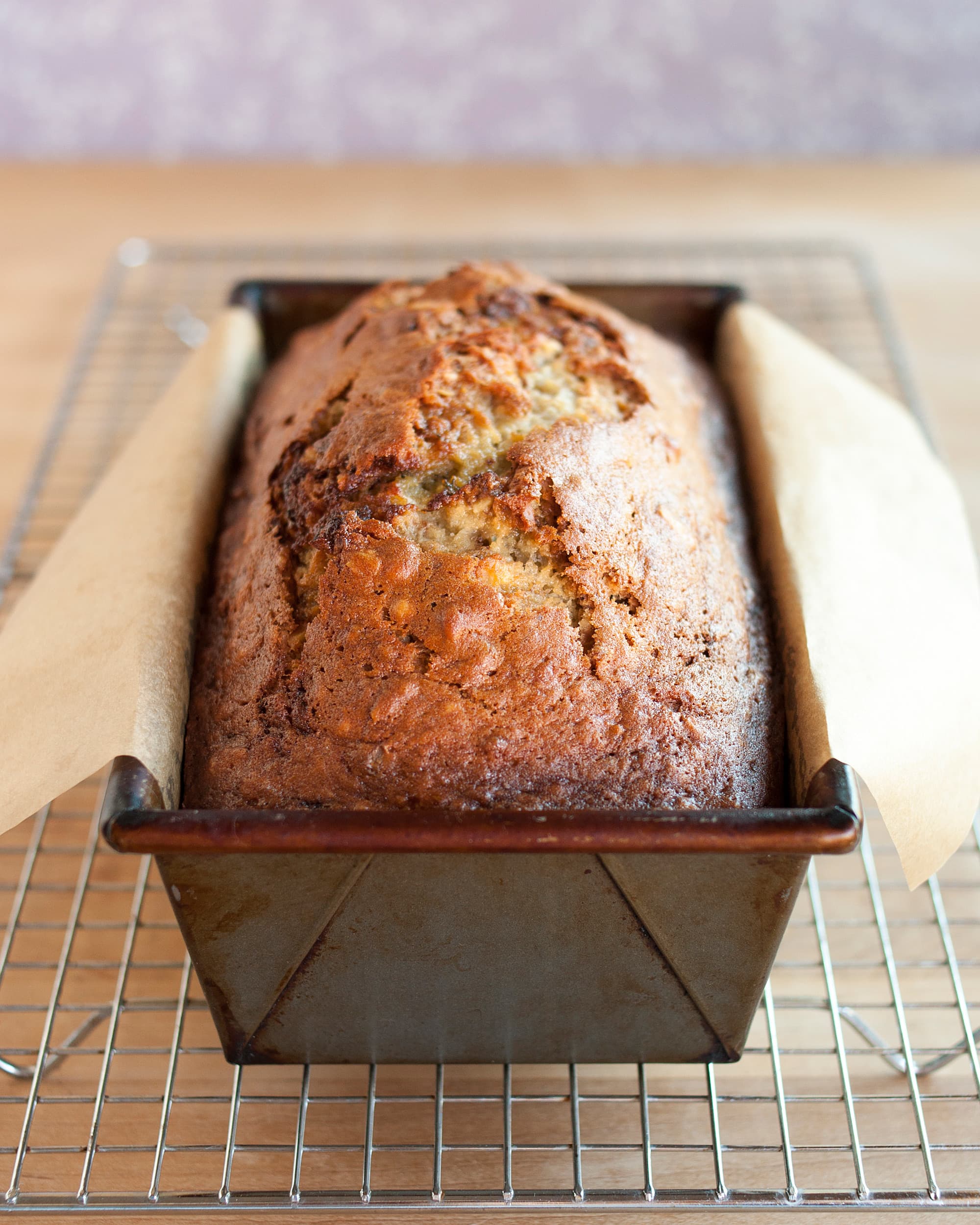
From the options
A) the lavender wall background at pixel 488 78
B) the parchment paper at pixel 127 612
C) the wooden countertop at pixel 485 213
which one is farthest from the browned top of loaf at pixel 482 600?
the lavender wall background at pixel 488 78

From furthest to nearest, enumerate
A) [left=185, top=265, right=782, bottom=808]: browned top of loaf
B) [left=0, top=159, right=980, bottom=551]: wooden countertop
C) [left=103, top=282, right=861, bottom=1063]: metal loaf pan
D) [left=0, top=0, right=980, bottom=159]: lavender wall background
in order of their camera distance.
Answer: [left=0, top=0, right=980, bottom=159]: lavender wall background
[left=0, top=159, right=980, bottom=551]: wooden countertop
[left=185, top=265, right=782, bottom=808]: browned top of loaf
[left=103, top=282, right=861, bottom=1063]: metal loaf pan

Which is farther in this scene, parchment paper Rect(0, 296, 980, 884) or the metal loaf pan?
parchment paper Rect(0, 296, 980, 884)

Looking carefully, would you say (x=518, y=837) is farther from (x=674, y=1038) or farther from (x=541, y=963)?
(x=674, y=1038)

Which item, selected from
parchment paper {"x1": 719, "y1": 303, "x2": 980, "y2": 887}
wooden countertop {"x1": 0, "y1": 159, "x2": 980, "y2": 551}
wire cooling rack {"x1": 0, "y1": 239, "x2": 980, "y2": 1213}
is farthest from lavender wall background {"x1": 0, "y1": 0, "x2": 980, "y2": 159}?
wire cooling rack {"x1": 0, "y1": 239, "x2": 980, "y2": 1213}

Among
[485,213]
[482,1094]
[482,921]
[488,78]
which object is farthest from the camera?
[488,78]

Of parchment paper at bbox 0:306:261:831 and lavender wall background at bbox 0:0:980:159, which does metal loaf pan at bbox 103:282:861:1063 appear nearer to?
parchment paper at bbox 0:306:261:831

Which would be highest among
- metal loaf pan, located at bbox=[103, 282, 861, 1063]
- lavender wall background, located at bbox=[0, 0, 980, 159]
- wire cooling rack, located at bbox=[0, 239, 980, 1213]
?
lavender wall background, located at bbox=[0, 0, 980, 159]

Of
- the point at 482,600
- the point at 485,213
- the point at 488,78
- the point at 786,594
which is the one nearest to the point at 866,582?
the point at 786,594

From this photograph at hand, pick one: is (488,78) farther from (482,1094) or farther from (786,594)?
(482,1094)
